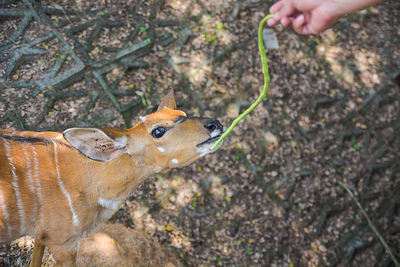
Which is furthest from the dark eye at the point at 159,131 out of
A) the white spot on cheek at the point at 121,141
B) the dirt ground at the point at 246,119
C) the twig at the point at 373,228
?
the twig at the point at 373,228

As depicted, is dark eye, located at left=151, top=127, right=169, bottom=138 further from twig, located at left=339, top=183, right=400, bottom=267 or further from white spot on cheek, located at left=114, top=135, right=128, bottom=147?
twig, located at left=339, top=183, right=400, bottom=267

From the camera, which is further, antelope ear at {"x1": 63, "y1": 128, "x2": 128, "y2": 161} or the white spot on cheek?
the white spot on cheek

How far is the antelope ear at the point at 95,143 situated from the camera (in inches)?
94.5

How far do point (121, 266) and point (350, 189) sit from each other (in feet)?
10.7

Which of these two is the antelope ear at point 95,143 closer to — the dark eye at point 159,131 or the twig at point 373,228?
the dark eye at point 159,131

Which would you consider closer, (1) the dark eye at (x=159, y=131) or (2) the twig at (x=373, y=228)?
(1) the dark eye at (x=159, y=131)

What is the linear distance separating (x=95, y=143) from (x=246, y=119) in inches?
107

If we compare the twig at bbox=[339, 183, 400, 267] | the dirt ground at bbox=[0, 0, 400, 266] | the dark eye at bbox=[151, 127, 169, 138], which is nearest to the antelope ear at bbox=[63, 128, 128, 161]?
the dark eye at bbox=[151, 127, 169, 138]

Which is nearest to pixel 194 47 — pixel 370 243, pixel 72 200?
pixel 72 200

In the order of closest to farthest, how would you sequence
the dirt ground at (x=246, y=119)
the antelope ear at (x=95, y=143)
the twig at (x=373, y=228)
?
the antelope ear at (x=95, y=143) → the dirt ground at (x=246, y=119) → the twig at (x=373, y=228)

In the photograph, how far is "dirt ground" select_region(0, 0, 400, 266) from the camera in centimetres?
411

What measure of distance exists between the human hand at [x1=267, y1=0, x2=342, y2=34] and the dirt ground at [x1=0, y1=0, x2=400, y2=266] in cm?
204

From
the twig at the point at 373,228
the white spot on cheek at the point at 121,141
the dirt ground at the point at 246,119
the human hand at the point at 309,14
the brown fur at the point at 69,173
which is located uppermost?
the human hand at the point at 309,14

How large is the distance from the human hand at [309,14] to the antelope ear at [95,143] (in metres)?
1.57
